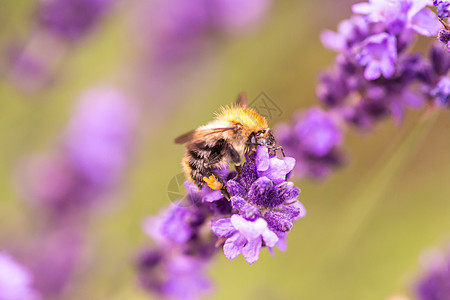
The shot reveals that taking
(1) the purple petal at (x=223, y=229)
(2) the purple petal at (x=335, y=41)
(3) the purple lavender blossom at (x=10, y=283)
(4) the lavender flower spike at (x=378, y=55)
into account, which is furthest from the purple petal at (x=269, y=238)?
(3) the purple lavender blossom at (x=10, y=283)

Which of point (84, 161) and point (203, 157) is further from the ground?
point (84, 161)

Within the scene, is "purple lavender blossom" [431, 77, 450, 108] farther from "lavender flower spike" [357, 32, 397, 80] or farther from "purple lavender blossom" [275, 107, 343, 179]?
"purple lavender blossom" [275, 107, 343, 179]

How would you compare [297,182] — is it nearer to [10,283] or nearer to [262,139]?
[262,139]

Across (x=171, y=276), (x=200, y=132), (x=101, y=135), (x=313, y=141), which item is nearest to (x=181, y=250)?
(x=171, y=276)

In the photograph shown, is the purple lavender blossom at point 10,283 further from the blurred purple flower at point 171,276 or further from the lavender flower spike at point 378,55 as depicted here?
the lavender flower spike at point 378,55

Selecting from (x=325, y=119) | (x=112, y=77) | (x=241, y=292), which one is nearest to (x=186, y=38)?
(x=112, y=77)

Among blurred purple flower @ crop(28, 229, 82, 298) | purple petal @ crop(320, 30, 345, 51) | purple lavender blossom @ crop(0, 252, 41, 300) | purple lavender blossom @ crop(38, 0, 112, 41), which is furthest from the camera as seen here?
purple lavender blossom @ crop(38, 0, 112, 41)

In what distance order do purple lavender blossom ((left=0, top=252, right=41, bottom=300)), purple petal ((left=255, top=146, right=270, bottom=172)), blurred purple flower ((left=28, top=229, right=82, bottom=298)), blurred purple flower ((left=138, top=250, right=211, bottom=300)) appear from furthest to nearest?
blurred purple flower ((left=28, top=229, right=82, bottom=298)) < blurred purple flower ((left=138, top=250, right=211, bottom=300)) < purple lavender blossom ((left=0, top=252, right=41, bottom=300)) < purple petal ((left=255, top=146, right=270, bottom=172))

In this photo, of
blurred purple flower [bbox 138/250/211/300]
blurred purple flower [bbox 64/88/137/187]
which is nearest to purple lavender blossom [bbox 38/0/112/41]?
blurred purple flower [bbox 64/88/137/187]

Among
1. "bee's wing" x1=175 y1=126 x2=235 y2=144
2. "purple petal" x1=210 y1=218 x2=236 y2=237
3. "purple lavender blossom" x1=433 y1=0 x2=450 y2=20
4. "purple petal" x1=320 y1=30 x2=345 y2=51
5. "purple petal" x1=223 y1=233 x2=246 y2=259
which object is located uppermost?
"purple petal" x1=320 y1=30 x2=345 y2=51
